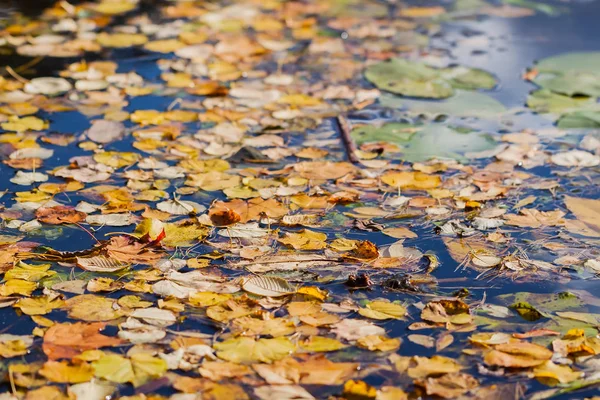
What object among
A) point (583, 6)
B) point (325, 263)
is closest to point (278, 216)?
point (325, 263)

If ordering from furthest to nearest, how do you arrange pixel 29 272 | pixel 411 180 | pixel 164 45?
pixel 164 45, pixel 411 180, pixel 29 272

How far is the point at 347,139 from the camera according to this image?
2.57m

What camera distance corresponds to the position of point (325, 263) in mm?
1854

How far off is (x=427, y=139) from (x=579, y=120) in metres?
0.54

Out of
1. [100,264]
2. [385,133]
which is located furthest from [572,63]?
[100,264]

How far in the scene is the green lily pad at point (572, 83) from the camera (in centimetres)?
297

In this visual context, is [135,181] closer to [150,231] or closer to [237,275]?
[150,231]

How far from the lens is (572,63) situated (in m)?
3.23

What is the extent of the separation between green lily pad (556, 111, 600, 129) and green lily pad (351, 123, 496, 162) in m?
0.29

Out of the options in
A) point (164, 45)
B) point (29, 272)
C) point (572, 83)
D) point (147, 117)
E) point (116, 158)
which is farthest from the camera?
point (164, 45)

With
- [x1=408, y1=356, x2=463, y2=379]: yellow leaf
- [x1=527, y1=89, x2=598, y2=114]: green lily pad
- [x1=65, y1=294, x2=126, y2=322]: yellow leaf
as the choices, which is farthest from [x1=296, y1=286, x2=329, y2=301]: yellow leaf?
[x1=527, y1=89, x2=598, y2=114]: green lily pad

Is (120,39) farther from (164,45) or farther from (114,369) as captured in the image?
(114,369)

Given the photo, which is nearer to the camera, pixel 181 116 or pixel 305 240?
pixel 305 240

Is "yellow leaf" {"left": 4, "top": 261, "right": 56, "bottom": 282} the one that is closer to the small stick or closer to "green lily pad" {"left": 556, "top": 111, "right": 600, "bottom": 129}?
the small stick
